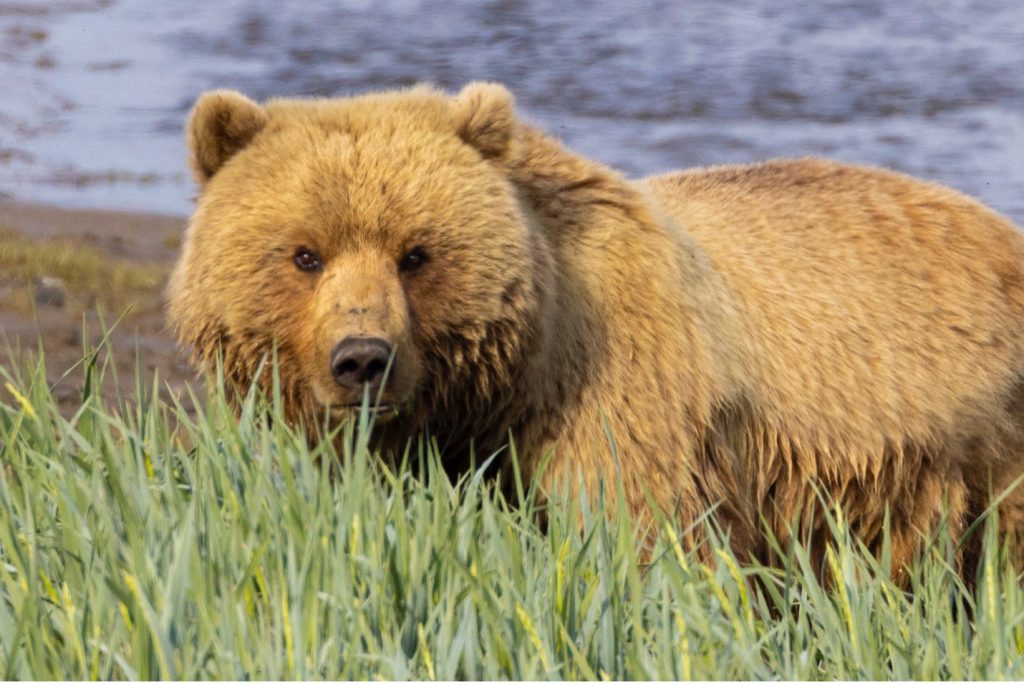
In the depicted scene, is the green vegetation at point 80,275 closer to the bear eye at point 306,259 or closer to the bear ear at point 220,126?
the bear ear at point 220,126

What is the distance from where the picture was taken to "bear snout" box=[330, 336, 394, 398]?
379 cm

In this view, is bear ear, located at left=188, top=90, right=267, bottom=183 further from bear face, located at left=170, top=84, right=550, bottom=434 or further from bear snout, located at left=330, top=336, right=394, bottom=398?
bear snout, located at left=330, top=336, right=394, bottom=398

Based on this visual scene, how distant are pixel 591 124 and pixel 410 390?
1220cm

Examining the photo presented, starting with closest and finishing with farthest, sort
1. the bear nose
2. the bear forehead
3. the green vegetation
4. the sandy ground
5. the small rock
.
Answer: the bear nose < the bear forehead < the sandy ground < the small rock < the green vegetation

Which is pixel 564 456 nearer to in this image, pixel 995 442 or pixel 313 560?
pixel 313 560

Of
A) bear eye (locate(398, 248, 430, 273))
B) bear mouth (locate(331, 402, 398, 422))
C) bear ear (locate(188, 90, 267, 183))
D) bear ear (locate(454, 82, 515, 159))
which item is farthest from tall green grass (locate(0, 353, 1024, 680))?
bear ear (locate(454, 82, 515, 159))

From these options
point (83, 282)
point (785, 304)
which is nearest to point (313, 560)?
→ point (785, 304)

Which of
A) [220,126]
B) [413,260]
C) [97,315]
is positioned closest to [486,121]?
[413,260]

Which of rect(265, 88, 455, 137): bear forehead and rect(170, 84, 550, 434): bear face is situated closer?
rect(170, 84, 550, 434): bear face

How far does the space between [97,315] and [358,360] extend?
7007 millimetres

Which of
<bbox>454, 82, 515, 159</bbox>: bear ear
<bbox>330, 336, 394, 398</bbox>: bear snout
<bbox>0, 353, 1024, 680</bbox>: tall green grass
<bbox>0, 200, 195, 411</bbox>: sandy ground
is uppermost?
<bbox>454, 82, 515, 159</bbox>: bear ear

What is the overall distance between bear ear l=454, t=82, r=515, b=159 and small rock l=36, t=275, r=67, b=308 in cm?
632

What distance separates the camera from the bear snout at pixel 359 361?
12.5 ft

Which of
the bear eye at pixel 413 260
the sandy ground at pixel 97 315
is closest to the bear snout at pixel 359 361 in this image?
the bear eye at pixel 413 260
